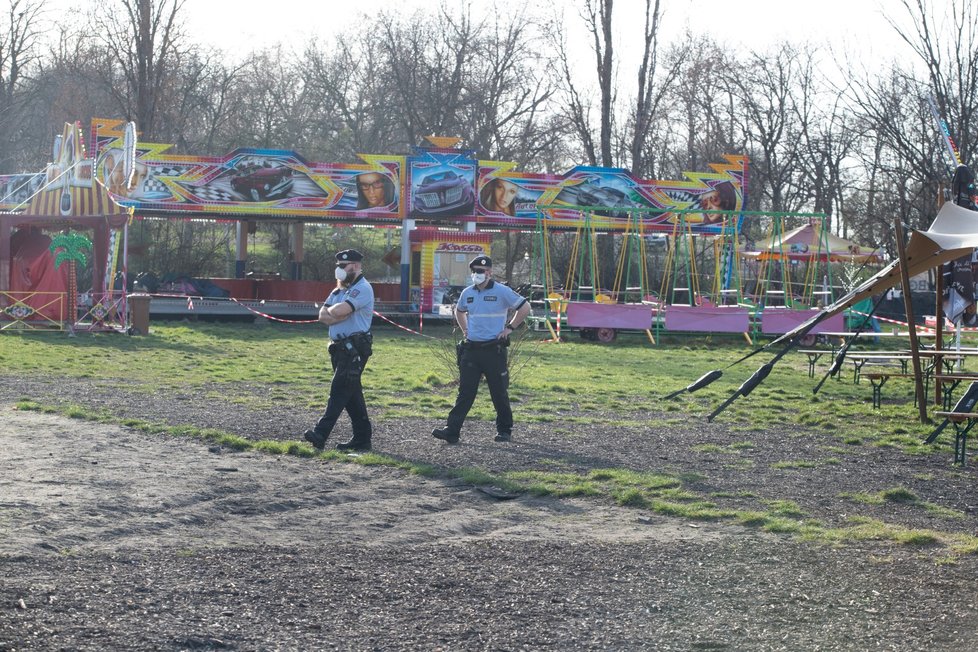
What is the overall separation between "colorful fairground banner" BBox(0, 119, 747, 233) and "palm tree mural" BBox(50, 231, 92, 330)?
3.95 meters

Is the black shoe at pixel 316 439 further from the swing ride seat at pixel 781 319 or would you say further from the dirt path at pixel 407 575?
the swing ride seat at pixel 781 319

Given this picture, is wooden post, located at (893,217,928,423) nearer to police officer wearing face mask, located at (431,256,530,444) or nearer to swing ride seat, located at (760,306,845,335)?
police officer wearing face mask, located at (431,256,530,444)

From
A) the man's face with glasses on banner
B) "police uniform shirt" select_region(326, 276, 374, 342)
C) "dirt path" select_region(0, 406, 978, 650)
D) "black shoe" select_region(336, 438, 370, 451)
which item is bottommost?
"dirt path" select_region(0, 406, 978, 650)

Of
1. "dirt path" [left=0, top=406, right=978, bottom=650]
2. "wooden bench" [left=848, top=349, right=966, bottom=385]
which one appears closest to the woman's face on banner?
"wooden bench" [left=848, top=349, right=966, bottom=385]

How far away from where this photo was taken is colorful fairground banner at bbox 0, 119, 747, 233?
30.0 meters

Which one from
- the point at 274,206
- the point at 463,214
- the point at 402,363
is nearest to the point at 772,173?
the point at 463,214

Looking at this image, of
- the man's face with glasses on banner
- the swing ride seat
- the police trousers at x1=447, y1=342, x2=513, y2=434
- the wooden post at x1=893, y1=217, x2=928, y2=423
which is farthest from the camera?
the man's face with glasses on banner

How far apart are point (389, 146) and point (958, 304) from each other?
1470 inches

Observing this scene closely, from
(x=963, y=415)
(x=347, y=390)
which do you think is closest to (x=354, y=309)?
(x=347, y=390)

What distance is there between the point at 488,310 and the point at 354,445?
1.80 meters

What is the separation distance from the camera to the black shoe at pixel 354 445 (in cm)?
997

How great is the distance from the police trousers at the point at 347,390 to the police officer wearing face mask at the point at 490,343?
862 mm

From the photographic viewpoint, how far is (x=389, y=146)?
49.8m

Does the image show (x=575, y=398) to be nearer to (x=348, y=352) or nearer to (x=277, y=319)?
(x=348, y=352)
